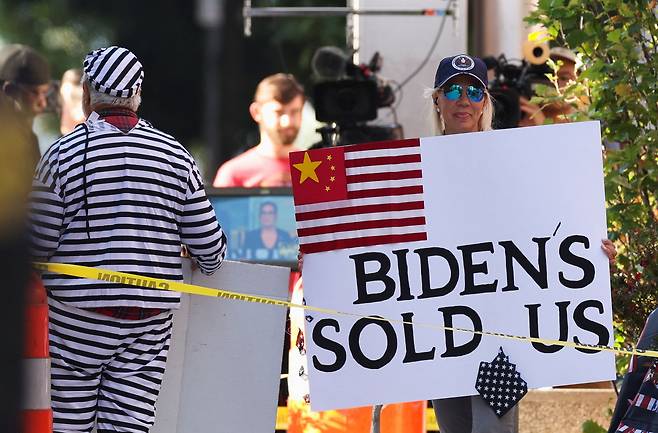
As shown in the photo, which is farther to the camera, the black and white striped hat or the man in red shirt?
the man in red shirt

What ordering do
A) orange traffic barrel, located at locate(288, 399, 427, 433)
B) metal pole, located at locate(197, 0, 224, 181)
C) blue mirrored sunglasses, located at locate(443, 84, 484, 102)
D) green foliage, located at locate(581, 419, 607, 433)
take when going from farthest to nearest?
metal pole, located at locate(197, 0, 224, 181) → green foliage, located at locate(581, 419, 607, 433) → orange traffic barrel, located at locate(288, 399, 427, 433) → blue mirrored sunglasses, located at locate(443, 84, 484, 102)

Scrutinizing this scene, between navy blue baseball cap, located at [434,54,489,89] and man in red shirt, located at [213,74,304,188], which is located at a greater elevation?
man in red shirt, located at [213,74,304,188]

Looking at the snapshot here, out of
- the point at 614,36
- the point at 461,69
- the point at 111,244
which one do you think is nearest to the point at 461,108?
the point at 461,69

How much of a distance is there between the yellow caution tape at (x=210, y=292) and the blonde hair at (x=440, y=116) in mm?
780

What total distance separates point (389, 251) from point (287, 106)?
4828mm

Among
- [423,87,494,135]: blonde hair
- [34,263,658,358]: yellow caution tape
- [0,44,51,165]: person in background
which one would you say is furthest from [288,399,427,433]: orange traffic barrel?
[0,44,51,165]: person in background

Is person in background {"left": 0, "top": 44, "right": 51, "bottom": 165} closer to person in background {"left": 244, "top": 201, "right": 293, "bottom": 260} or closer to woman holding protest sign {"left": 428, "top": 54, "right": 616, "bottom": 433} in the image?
person in background {"left": 244, "top": 201, "right": 293, "bottom": 260}

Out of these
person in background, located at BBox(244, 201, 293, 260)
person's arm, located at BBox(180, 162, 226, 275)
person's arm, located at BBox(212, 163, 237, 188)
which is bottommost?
person's arm, located at BBox(180, 162, 226, 275)

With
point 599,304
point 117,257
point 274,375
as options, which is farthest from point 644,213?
point 117,257

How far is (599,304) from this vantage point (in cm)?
481

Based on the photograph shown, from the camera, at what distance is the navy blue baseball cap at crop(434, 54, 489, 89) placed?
4965 mm

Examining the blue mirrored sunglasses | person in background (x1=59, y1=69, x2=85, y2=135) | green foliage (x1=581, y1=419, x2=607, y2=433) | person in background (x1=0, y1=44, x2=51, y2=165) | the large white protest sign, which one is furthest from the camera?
person in background (x1=59, y1=69, x2=85, y2=135)

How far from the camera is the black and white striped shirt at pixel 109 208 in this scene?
4367mm

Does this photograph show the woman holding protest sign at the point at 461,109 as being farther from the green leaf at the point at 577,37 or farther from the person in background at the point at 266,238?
A: the person in background at the point at 266,238
